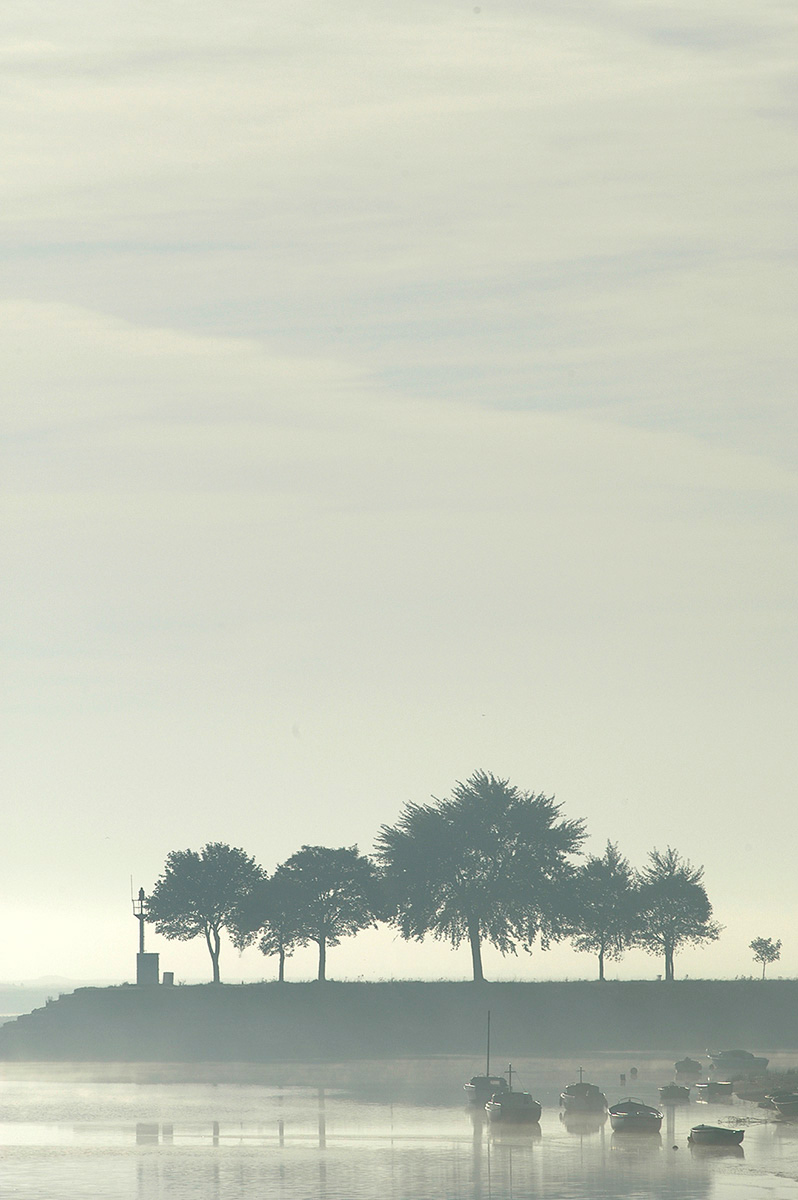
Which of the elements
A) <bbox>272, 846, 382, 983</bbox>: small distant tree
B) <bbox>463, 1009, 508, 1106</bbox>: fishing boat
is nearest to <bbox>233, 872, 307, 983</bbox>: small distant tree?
<bbox>272, 846, 382, 983</bbox>: small distant tree

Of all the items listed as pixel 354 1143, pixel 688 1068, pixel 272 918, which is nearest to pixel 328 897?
pixel 272 918

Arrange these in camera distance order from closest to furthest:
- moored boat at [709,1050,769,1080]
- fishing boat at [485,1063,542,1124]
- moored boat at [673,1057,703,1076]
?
fishing boat at [485,1063,542,1124] → moored boat at [709,1050,769,1080] → moored boat at [673,1057,703,1076]

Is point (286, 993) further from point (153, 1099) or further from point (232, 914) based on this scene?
point (153, 1099)

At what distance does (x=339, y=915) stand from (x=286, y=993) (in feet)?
28.1

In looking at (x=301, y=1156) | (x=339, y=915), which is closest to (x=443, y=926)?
(x=339, y=915)

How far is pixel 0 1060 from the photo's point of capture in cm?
17125

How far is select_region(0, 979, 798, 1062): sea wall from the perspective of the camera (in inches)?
5846

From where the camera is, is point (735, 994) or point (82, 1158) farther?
point (735, 994)

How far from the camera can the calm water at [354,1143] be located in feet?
292

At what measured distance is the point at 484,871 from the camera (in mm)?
161250

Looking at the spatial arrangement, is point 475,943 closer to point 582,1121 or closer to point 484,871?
point 484,871

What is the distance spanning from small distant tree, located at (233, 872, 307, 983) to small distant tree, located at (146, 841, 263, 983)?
82 centimetres

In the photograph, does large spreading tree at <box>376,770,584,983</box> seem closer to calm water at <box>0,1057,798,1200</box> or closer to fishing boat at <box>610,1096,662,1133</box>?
calm water at <box>0,1057,798,1200</box>

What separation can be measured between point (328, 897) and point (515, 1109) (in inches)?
2161
